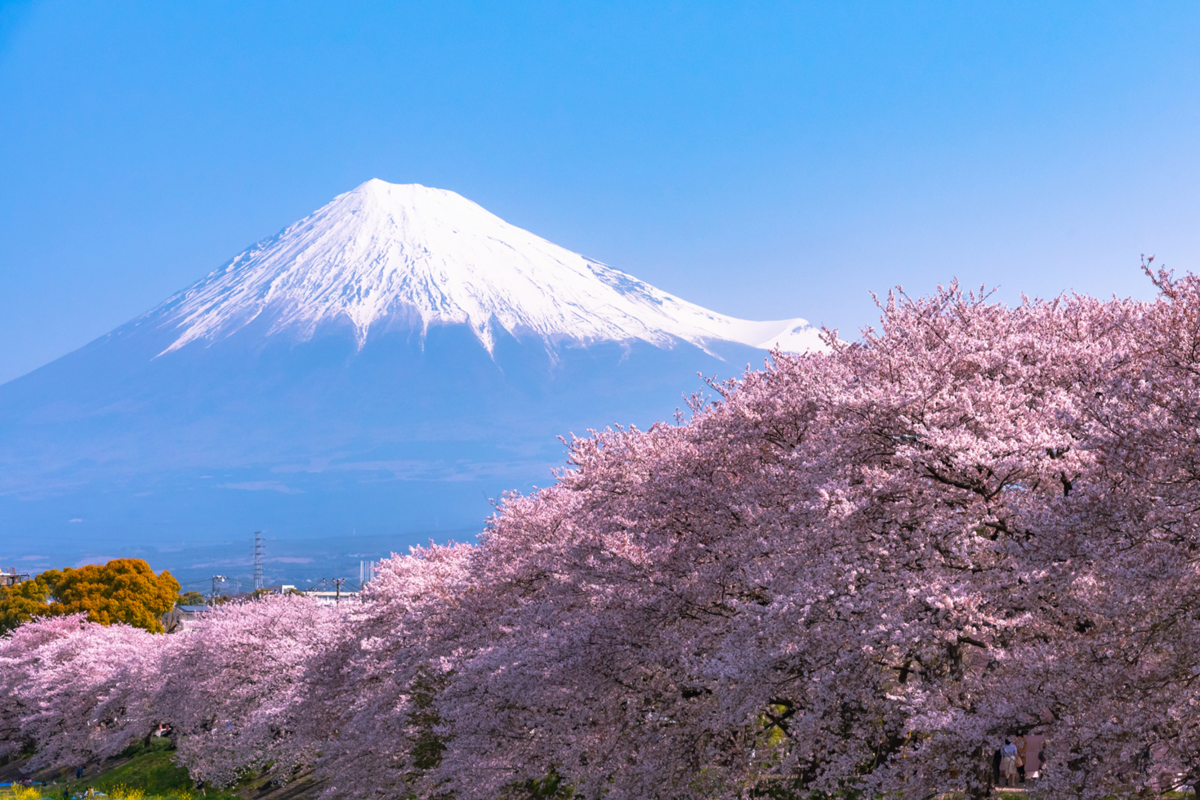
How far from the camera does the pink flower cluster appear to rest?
10.3 metres

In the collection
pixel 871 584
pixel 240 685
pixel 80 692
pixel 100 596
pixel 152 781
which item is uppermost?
pixel 100 596

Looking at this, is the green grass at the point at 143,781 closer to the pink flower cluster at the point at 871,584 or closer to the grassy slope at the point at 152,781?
the grassy slope at the point at 152,781

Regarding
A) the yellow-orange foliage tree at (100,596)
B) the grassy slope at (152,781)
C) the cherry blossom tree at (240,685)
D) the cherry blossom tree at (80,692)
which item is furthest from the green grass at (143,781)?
the yellow-orange foliage tree at (100,596)

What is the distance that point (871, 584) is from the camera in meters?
12.2

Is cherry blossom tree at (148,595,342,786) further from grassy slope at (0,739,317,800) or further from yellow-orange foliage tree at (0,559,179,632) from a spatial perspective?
yellow-orange foliage tree at (0,559,179,632)

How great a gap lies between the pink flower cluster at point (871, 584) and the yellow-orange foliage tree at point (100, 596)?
4800 centimetres

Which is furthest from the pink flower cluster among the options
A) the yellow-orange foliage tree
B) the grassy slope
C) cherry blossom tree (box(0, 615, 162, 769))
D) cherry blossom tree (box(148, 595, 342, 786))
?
the yellow-orange foliage tree

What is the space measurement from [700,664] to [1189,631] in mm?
6210

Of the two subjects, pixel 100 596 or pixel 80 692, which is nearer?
pixel 80 692

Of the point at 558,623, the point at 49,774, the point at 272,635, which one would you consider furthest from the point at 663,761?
the point at 49,774

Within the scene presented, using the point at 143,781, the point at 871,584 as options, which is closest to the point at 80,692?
the point at 143,781

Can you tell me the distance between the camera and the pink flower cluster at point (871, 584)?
33.8ft

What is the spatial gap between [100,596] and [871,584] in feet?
209

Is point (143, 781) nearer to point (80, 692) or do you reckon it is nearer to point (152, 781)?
point (152, 781)
